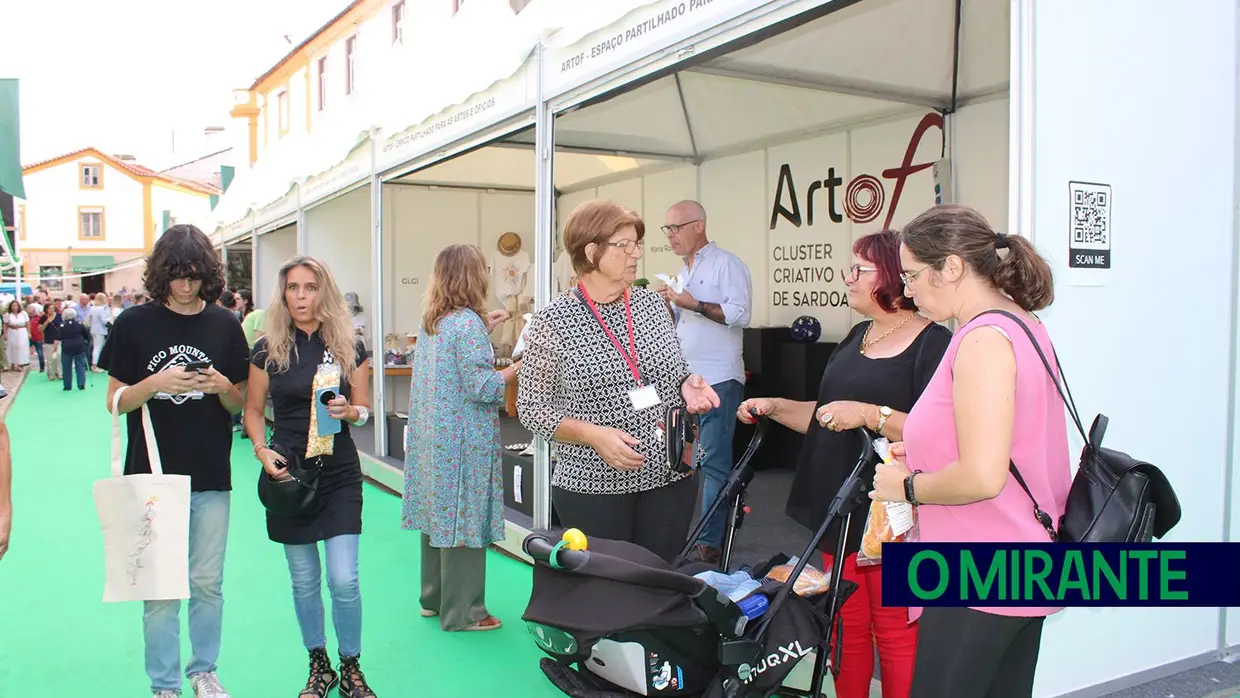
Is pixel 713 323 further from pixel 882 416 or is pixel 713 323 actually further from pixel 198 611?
pixel 198 611

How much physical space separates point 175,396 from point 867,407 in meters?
2.18

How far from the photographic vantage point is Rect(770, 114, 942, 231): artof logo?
236 inches

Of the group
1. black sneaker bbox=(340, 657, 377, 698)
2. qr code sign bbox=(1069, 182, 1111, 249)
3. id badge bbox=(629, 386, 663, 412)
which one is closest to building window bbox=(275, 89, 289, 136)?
black sneaker bbox=(340, 657, 377, 698)

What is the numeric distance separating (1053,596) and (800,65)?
4248mm

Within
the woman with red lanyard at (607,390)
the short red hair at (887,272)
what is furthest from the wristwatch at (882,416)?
the woman with red lanyard at (607,390)

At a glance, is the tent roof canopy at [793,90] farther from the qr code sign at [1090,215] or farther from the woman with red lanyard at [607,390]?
the woman with red lanyard at [607,390]

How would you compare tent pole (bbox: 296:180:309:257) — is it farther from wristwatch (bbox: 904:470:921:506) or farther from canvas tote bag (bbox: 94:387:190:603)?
wristwatch (bbox: 904:470:921:506)

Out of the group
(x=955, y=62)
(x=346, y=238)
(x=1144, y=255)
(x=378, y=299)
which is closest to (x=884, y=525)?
(x=1144, y=255)

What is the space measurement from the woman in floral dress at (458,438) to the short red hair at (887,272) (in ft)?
5.62

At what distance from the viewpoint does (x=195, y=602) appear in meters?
2.96

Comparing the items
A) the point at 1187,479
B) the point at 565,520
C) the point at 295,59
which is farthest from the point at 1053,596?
the point at 295,59

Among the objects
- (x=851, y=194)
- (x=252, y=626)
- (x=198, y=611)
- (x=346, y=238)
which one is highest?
(x=346, y=238)

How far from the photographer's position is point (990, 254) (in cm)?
171

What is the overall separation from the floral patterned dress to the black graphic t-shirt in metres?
0.94
